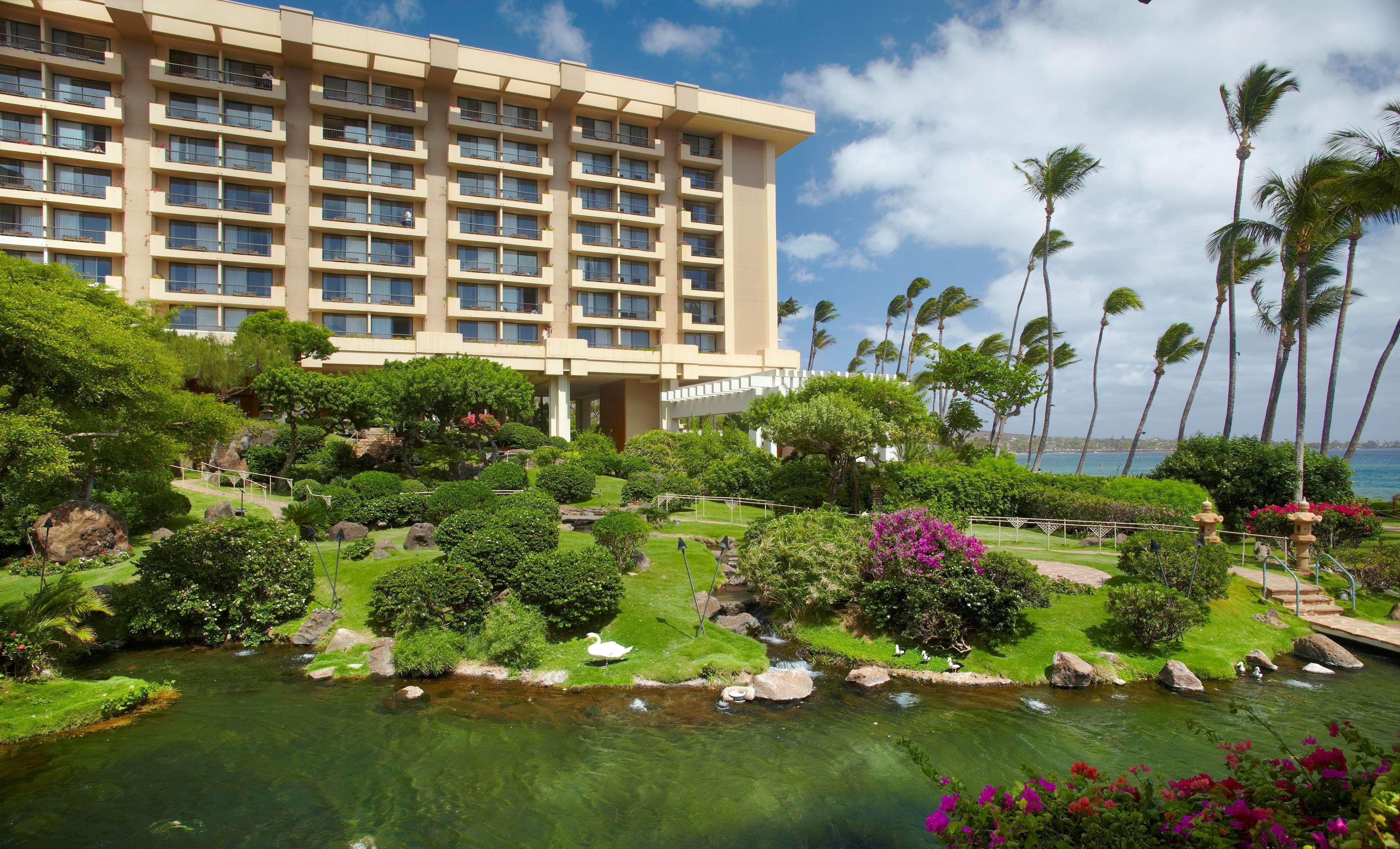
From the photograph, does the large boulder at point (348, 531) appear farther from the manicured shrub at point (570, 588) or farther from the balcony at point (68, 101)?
the balcony at point (68, 101)

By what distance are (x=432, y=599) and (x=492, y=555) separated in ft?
5.14

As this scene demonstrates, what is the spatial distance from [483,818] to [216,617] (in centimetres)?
995

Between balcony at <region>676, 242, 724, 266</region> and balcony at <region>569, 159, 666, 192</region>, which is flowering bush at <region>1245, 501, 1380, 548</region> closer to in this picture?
balcony at <region>676, 242, 724, 266</region>

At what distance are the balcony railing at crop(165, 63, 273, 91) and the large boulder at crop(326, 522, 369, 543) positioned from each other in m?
35.1

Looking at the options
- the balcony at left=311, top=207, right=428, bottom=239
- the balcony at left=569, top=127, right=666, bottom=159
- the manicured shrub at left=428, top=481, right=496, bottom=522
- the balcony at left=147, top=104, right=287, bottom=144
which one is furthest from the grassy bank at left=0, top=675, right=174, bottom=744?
the balcony at left=569, top=127, right=666, bottom=159

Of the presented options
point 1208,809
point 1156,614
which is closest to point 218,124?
point 1156,614

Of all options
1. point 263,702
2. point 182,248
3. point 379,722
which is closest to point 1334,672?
point 379,722

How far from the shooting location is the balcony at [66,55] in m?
37.0

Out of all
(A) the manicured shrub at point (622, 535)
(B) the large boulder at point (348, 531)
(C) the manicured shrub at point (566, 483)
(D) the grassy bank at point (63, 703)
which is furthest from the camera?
(C) the manicured shrub at point (566, 483)

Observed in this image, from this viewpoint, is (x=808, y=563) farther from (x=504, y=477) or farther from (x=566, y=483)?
(x=504, y=477)

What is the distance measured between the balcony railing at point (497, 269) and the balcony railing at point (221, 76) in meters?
14.7

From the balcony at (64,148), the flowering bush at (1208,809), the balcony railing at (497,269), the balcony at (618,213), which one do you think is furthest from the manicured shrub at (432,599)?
the balcony at (64,148)

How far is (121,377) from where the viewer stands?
13.2 metres

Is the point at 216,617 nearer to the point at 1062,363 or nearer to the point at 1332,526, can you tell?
the point at 1332,526
